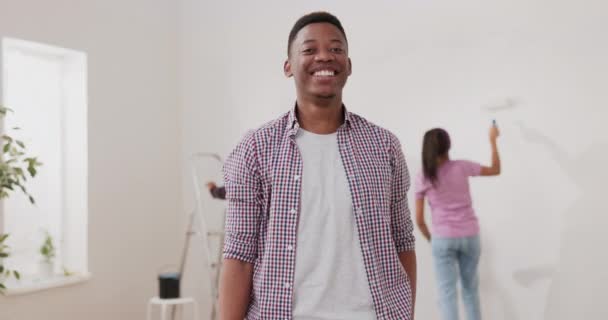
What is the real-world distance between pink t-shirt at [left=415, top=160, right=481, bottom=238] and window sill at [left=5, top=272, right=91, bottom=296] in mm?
2305

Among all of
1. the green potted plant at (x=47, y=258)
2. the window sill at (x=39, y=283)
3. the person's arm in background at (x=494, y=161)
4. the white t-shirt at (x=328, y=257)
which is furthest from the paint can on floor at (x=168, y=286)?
the white t-shirt at (x=328, y=257)

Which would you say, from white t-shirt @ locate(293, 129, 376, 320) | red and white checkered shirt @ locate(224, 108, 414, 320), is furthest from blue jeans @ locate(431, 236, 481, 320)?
white t-shirt @ locate(293, 129, 376, 320)

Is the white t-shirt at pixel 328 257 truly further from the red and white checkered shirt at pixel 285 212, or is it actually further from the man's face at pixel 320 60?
the man's face at pixel 320 60

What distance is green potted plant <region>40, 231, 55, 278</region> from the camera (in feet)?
11.7

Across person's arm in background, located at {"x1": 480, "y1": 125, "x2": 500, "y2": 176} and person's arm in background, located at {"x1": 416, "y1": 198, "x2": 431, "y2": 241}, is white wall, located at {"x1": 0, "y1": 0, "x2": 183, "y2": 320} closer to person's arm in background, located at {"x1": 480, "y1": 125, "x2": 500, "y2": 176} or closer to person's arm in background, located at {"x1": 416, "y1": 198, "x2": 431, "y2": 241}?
person's arm in background, located at {"x1": 416, "y1": 198, "x2": 431, "y2": 241}

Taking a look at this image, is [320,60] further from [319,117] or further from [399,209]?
[399,209]

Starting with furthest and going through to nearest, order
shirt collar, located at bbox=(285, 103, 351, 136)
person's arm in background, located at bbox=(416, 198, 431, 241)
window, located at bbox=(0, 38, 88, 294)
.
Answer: window, located at bbox=(0, 38, 88, 294) < person's arm in background, located at bbox=(416, 198, 431, 241) < shirt collar, located at bbox=(285, 103, 351, 136)

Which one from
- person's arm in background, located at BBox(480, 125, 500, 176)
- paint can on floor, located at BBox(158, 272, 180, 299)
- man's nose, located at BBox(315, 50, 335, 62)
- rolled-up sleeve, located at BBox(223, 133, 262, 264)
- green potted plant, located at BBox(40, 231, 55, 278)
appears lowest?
paint can on floor, located at BBox(158, 272, 180, 299)

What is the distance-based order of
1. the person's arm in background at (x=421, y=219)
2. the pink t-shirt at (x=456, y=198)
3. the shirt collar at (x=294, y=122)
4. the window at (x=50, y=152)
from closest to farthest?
the shirt collar at (x=294, y=122) → the pink t-shirt at (x=456, y=198) → the person's arm in background at (x=421, y=219) → the window at (x=50, y=152)

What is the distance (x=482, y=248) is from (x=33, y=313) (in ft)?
8.91

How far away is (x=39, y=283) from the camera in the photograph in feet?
11.3

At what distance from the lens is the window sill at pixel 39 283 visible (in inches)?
129

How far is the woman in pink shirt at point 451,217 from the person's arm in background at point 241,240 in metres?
2.17

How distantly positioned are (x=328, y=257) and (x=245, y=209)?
0.21 metres
